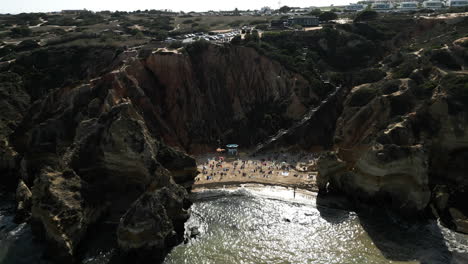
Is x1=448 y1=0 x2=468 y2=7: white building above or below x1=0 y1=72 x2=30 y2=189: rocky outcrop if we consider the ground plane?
above

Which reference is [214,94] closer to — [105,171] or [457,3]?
[105,171]

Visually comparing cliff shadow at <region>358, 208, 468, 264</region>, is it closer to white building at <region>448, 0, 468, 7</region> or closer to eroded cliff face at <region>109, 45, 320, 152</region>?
eroded cliff face at <region>109, 45, 320, 152</region>

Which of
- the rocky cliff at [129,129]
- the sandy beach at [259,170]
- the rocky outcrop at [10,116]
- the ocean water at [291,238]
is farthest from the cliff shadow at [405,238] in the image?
the rocky outcrop at [10,116]

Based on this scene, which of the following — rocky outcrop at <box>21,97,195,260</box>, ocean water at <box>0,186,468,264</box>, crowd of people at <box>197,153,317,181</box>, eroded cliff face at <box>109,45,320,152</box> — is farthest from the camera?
eroded cliff face at <box>109,45,320,152</box>

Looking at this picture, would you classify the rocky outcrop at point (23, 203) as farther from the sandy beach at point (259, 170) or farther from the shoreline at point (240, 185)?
the sandy beach at point (259, 170)

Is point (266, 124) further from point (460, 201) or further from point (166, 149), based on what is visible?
point (460, 201)

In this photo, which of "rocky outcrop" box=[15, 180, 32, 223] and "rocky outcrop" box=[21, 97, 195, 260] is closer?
"rocky outcrop" box=[21, 97, 195, 260]

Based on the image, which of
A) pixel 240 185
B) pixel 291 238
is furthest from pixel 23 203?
pixel 291 238

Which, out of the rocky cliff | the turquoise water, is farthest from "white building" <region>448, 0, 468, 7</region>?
the turquoise water
